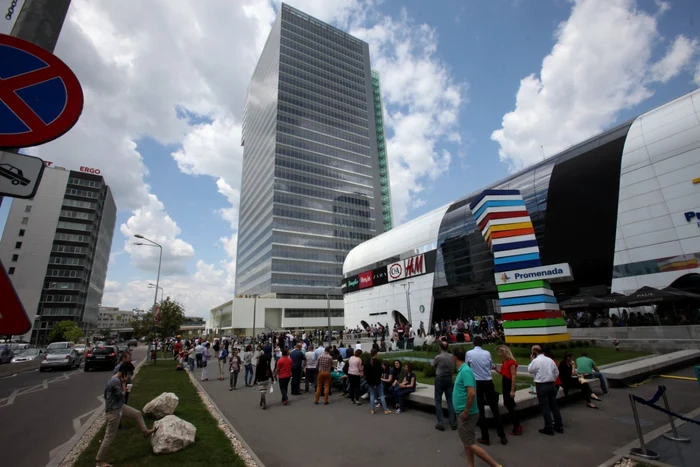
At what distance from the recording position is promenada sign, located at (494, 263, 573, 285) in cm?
1596

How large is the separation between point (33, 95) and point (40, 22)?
0.83 m

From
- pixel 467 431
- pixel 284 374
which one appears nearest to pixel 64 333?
pixel 284 374

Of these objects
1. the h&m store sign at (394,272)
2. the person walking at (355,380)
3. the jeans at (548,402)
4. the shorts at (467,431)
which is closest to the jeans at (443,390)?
the jeans at (548,402)

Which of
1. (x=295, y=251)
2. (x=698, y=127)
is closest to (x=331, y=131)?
(x=295, y=251)

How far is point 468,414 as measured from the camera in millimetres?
5473

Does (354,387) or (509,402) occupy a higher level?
(509,402)

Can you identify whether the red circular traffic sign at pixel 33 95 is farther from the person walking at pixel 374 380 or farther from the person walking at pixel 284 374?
the person walking at pixel 284 374

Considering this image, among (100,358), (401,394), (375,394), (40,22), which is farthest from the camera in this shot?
(100,358)

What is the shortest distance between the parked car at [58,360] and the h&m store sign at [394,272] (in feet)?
123

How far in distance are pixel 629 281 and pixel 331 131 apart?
3231 inches

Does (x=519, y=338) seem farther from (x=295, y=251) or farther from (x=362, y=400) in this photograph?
(x=295, y=251)

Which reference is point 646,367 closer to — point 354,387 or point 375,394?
point 375,394

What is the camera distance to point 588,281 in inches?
1168

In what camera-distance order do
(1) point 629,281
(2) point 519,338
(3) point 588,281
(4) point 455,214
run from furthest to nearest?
(4) point 455,214, (3) point 588,281, (1) point 629,281, (2) point 519,338
